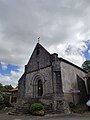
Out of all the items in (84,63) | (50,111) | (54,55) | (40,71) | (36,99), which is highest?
(84,63)

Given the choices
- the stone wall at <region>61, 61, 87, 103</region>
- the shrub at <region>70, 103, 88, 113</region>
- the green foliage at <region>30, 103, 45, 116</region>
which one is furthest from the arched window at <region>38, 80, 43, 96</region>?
the shrub at <region>70, 103, 88, 113</region>

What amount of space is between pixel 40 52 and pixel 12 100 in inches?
576

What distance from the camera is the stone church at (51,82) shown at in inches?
761

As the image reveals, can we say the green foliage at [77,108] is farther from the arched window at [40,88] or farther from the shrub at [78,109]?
the arched window at [40,88]

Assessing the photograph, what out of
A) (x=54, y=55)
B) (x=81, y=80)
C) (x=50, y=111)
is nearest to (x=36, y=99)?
(x=50, y=111)

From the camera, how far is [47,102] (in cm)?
1961

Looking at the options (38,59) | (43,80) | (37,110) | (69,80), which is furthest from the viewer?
(38,59)

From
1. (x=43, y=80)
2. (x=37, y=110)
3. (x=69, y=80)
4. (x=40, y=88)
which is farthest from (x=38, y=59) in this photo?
(x=37, y=110)

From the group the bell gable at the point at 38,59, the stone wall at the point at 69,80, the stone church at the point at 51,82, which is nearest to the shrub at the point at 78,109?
the stone church at the point at 51,82

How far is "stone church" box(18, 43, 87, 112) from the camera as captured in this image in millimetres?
19328

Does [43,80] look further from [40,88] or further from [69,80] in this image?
[69,80]

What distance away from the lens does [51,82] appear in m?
20.4

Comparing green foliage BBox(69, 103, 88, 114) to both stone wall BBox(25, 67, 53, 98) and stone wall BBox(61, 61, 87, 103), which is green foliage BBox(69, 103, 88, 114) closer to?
stone wall BBox(61, 61, 87, 103)

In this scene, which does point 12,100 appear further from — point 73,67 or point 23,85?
point 73,67
